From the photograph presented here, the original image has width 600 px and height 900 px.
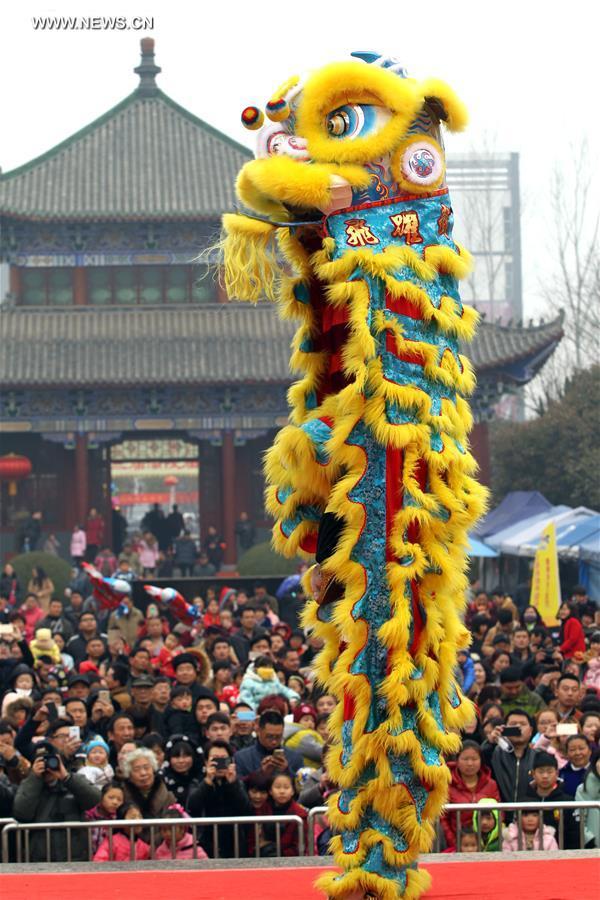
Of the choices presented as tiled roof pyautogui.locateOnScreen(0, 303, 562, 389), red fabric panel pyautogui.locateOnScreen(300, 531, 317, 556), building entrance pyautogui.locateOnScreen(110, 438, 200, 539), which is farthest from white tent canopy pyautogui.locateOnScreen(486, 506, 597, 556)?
red fabric panel pyautogui.locateOnScreen(300, 531, 317, 556)

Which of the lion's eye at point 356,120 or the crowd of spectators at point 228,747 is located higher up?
the lion's eye at point 356,120

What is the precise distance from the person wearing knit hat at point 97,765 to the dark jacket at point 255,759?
2.03 feet

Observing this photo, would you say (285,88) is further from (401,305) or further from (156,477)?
(156,477)

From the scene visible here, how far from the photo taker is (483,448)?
27.6 m

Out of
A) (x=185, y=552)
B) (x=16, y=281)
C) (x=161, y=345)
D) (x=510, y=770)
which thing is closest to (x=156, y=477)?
(x=16, y=281)

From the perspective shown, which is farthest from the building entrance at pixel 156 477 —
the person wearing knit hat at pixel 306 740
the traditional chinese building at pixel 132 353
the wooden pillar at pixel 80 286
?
the person wearing knit hat at pixel 306 740

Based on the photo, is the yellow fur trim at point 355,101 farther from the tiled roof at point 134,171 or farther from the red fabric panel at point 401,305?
the tiled roof at point 134,171

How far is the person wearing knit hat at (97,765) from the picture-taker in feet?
23.8

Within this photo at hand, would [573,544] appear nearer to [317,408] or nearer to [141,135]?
[317,408]

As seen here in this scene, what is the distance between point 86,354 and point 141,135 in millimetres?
6573

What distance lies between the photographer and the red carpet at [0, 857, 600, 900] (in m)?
5.00

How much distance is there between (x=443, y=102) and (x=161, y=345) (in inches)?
930

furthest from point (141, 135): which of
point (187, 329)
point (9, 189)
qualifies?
point (187, 329)

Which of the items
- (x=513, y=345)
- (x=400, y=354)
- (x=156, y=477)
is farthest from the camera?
(x=156, y=477)
